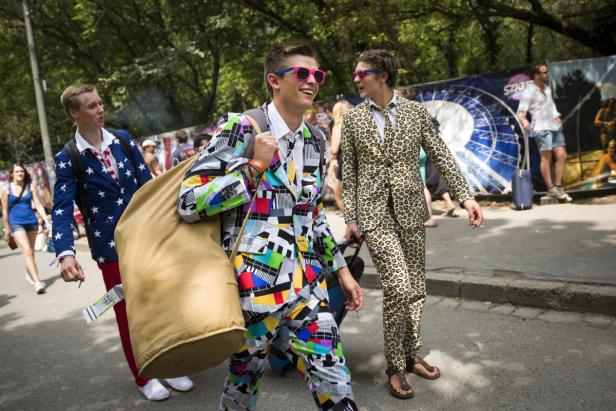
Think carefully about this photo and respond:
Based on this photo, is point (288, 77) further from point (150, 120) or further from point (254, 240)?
point (150, 120)

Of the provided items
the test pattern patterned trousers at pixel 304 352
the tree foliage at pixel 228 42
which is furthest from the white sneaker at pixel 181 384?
the tree foliage at pixel 228 42

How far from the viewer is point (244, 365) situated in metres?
2.10

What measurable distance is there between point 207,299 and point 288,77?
0.98m

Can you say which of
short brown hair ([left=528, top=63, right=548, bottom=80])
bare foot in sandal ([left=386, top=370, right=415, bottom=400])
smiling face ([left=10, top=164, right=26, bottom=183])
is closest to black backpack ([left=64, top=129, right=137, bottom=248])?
bare foot in sandal ([left=386, top=370, right=415, bottom=400])

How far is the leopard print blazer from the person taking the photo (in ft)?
10.2

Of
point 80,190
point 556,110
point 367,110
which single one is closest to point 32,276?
point 80,190

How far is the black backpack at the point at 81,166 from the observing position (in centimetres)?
347

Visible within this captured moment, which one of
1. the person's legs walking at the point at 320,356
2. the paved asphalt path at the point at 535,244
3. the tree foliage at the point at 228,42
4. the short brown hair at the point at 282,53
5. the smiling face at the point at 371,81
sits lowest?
the paved asphalt path at the point at 535,244

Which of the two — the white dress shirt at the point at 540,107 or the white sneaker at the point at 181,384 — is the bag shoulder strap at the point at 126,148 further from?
the white dress shirt at the point at 540,107

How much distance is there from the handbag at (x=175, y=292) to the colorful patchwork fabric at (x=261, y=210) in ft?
0.30

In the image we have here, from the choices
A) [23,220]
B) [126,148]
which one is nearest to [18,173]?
[23,220]

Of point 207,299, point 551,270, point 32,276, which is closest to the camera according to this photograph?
point 207,299

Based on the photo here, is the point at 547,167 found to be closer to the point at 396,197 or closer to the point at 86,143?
the point at 396,197

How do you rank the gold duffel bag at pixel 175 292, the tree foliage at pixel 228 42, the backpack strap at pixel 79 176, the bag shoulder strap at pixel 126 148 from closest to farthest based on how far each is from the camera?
the gold duffel bag at pixel 175 292
the backpack strap at pixel 79 176
the bag shoulder strap at pixel 126 148
the tree foliage at pixel 228 42
